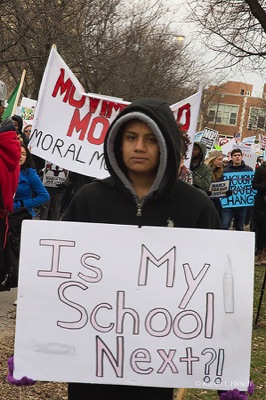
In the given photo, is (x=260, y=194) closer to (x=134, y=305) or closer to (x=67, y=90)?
(x=67, y=90)

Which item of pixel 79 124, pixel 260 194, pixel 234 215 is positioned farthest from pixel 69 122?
pixel 234 215

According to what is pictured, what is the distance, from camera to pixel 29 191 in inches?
252

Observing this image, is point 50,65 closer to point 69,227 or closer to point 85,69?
point 69,227

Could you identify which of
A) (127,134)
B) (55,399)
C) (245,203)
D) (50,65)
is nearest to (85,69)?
(245,203)

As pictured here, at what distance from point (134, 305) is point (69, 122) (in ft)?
13.7

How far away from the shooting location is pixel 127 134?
2.42m

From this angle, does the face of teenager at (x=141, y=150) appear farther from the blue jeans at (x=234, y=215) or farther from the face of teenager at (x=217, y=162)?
the blue jeans at (x=234, y=215)

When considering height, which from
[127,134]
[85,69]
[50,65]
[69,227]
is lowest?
[69,227]

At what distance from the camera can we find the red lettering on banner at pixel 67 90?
6.29 m

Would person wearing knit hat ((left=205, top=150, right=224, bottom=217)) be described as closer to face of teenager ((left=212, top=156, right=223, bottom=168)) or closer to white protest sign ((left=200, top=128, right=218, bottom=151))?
face of teenager ((left=212, top=156, right=223, bottom=168))

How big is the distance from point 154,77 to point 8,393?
22.7m

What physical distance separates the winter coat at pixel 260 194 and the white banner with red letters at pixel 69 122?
422cm

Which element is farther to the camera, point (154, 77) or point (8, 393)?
point (154, 77)

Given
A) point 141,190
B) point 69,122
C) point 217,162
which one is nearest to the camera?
point 141,190
